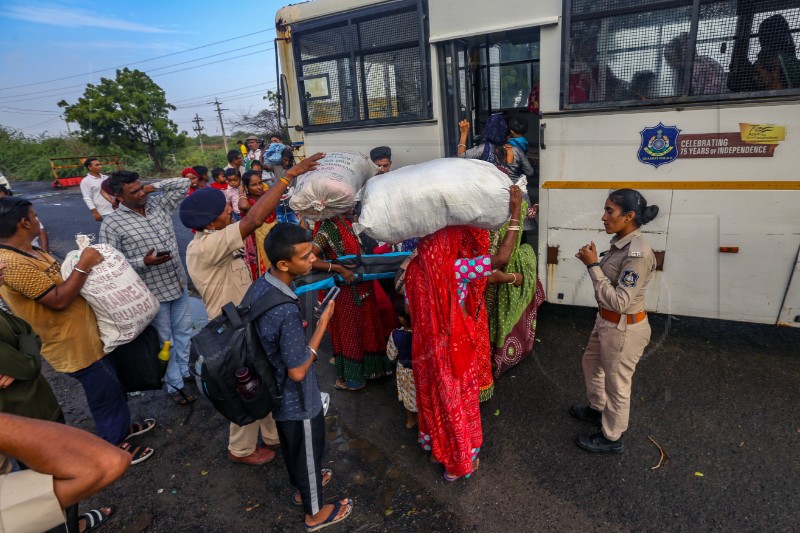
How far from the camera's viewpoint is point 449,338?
2252 millimetres

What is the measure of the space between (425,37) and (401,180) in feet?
6.07

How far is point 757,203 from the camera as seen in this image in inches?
114

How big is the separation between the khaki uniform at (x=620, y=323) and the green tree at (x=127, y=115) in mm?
28957

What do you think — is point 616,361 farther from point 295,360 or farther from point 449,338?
point 295,360

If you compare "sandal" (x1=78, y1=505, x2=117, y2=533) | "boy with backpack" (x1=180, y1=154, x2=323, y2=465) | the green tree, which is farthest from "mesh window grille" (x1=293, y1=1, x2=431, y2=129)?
the green tree

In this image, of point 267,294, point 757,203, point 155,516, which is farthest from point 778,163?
point 155,516

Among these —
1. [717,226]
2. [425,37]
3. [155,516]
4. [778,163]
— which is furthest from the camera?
[425,37]

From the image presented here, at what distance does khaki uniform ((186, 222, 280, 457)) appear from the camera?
8.04 ft

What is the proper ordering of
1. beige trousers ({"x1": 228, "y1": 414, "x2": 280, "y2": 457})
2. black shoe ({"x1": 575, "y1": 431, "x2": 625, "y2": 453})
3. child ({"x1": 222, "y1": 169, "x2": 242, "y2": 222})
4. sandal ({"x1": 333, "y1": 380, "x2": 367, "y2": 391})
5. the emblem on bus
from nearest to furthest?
1. black shoe ({"x1": 575, "y1": 431, "x2": 625, "y2": 453})
2. beige trousers ({"x1": 228, "y1": 414, "x2": 280, "y2": 457})
3. the emblem on bus
4. sandal ({"x1": 333, "y1": 380, "x2": 367, "y2": 391})
5. child ({"x1": 222, "y1": 169, "x2": 242, "y2": 222})

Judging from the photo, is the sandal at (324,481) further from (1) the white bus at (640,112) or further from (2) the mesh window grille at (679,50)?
(2) the mesh window grille at (679,50)

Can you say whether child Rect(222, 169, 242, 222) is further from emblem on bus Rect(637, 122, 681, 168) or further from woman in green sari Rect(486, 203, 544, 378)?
emblem on bus Rect(637, 122, 681, 168)

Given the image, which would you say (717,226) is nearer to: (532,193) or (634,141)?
(634,141)

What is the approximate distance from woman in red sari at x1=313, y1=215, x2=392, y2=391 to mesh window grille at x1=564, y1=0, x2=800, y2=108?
77.6 inches

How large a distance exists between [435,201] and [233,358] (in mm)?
1194
